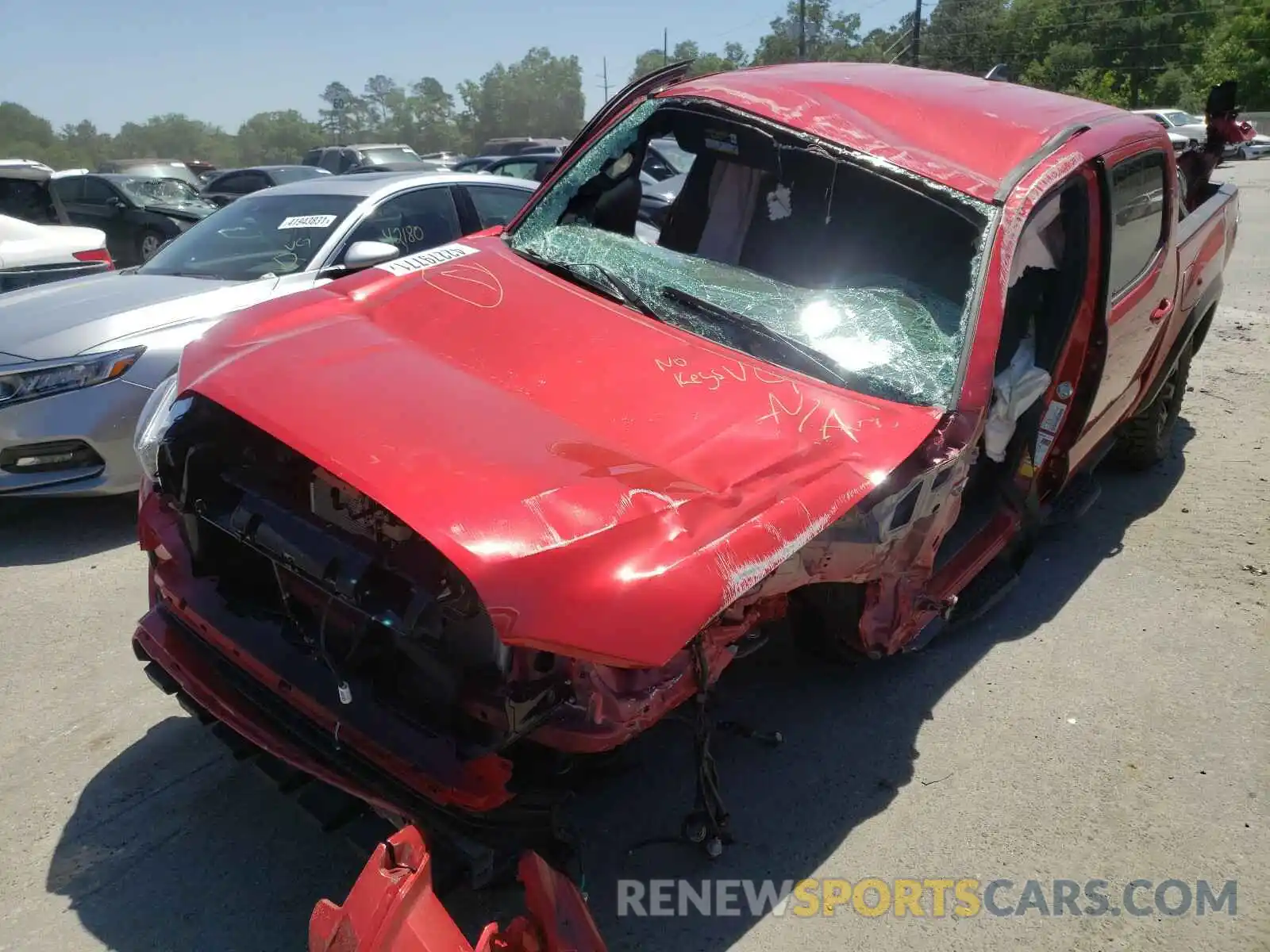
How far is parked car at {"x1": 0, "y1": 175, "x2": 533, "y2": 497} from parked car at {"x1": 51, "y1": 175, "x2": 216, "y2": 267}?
8922 mm

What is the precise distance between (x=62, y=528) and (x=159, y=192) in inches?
455

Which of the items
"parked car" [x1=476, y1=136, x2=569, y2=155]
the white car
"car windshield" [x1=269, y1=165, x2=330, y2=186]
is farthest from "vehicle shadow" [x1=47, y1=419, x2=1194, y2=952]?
the white car

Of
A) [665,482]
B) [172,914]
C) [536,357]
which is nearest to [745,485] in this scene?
[665,482]

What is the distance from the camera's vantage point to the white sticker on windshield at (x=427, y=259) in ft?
11.0

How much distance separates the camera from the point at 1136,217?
388 cm

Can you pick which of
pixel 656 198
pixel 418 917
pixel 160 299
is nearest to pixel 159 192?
pixel 656 198

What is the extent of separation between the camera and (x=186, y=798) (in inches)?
112

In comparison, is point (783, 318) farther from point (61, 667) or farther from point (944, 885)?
point (61, 667)

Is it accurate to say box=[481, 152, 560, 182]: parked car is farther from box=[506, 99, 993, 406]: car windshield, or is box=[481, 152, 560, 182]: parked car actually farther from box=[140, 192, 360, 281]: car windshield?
box=[506, 99, 993, 406]: car windshield

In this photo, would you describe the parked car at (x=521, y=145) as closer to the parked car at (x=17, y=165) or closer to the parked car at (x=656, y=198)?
the parked car at (x=17, y=165)

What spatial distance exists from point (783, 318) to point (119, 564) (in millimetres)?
3169

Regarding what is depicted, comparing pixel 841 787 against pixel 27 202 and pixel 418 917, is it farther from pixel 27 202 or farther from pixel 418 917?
pixel 27 202

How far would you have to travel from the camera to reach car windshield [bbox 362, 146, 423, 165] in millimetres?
21203

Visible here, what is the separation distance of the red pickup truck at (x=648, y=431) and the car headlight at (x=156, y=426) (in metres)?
0.02
